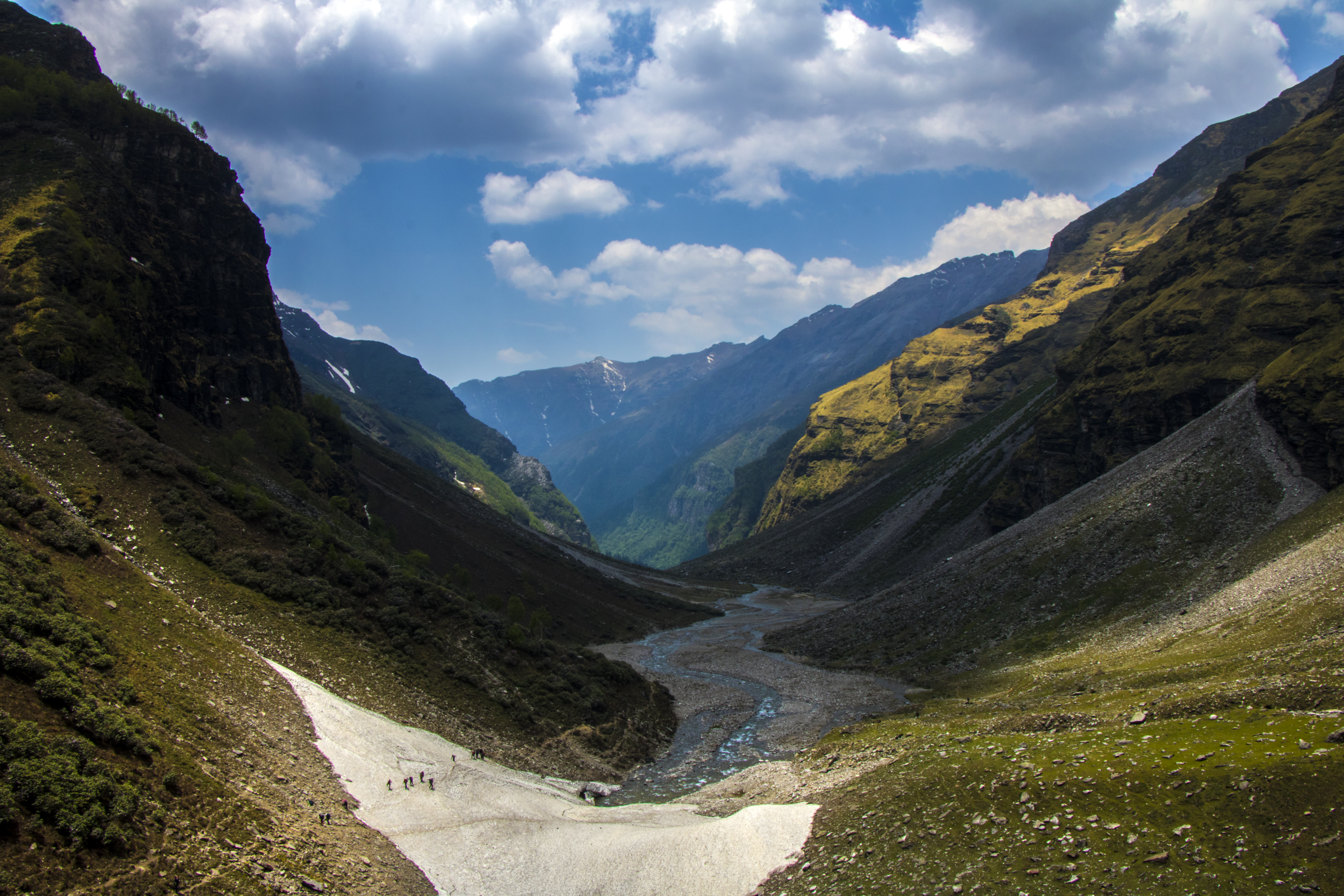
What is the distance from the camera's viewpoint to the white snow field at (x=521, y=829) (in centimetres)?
2839

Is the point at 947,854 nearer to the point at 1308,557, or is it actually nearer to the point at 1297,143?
the point at 1308,557

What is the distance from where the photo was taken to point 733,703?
7000 cm

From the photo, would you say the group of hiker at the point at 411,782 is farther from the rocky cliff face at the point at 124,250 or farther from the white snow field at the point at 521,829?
the rocky cliff face at the point at 124,250

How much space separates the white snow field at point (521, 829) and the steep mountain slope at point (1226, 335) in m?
71.3

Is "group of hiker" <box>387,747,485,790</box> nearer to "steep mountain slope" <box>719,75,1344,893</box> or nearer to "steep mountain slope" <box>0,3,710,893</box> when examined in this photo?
"steep mountain slope" <box>0,3,710,893</box>

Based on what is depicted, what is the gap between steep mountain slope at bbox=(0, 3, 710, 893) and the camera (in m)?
21.9

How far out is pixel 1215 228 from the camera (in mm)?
120500

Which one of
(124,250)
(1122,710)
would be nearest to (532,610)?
(124,250)

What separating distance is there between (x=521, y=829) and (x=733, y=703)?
40140mm

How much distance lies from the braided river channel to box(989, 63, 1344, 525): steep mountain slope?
5196cm

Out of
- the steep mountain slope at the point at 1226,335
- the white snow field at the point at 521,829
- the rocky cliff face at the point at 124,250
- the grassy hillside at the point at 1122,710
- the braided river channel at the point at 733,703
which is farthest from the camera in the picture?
the steep mountain slope at the point at 1226,335

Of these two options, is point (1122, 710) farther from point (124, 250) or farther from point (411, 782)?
point (124, 250)

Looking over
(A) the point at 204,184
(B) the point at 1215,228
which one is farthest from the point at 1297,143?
(A) the point at 204,184

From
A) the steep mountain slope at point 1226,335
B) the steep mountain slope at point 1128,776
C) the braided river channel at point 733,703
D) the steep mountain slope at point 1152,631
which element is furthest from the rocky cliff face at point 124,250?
the steep mountain slope at point 1226,335
